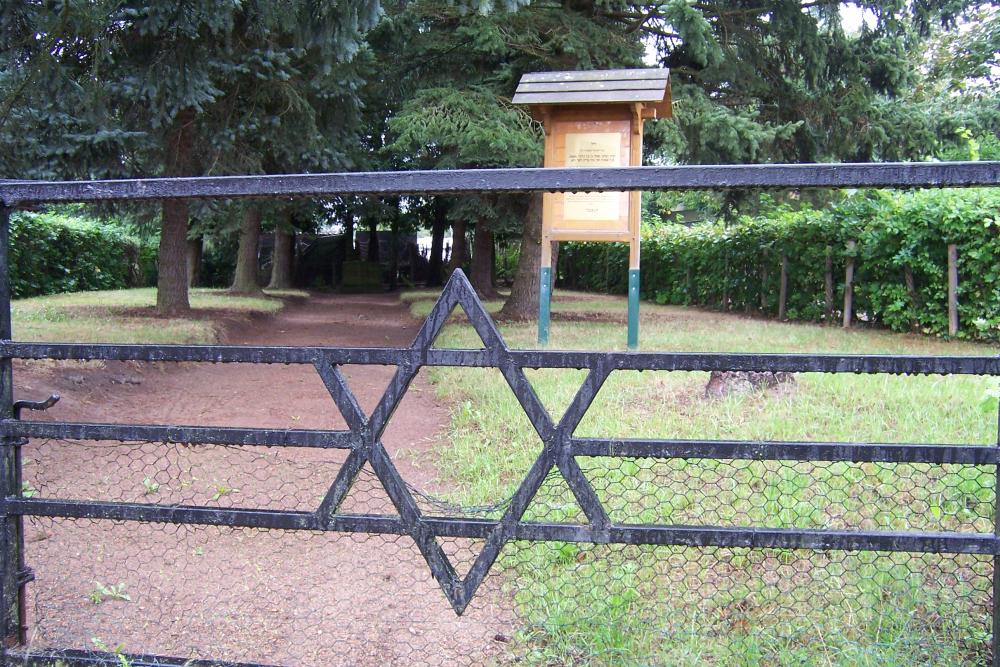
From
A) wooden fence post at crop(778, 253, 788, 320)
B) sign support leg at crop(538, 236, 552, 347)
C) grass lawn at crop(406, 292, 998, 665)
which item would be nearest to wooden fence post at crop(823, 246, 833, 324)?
wooden fence post at crop(778, 253, 788, 320)

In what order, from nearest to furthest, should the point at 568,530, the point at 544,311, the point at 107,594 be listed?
the point at 568,530 → the point at 107,594 → the point at 544,311

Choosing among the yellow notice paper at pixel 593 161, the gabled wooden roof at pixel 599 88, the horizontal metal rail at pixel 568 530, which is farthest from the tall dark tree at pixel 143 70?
the horizontal metal rail at pixel 568 530

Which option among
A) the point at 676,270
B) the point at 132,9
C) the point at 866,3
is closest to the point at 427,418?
the point at 132,9

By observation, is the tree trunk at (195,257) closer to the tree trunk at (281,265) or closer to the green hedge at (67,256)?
the green hedge at (67,256)

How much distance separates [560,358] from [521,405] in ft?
0.74

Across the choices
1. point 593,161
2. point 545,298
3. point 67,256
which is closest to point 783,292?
point 593,161

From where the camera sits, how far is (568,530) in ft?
7.77

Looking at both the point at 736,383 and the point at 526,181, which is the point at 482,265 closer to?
the point at 736,383

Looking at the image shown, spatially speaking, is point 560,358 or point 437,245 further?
point 437,245

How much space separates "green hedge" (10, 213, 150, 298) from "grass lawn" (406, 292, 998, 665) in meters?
15.5

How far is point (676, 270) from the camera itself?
21.2 m

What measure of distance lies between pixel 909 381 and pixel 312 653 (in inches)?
214

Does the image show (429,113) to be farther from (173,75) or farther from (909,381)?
(909,381)

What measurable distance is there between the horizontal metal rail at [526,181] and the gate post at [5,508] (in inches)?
9.2
